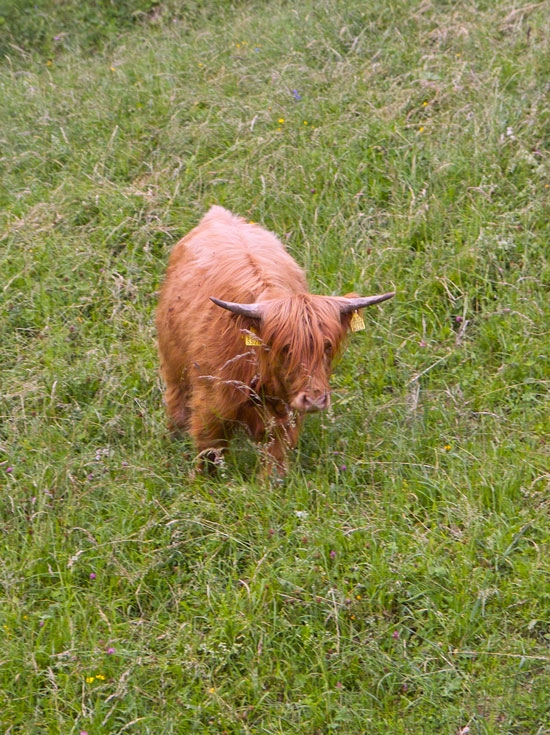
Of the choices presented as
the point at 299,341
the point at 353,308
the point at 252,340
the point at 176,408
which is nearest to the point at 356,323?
the point at 353,308

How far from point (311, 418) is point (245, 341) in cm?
87

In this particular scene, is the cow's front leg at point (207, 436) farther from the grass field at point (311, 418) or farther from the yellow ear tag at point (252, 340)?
the yellow ear tag at point (252, 340)

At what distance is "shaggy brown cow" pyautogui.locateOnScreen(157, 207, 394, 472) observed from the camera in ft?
17.0

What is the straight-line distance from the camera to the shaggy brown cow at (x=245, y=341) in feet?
17.0

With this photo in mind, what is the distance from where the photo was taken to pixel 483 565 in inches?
184

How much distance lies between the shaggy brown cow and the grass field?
0.85 feet

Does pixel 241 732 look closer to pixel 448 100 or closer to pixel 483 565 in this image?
pixel 483 565

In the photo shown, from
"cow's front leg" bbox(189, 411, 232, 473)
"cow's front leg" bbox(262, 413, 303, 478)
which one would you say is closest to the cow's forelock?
"cow's front leg" bbox(262, 413, 303, 478)

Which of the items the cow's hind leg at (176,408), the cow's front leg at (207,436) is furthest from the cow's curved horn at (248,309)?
the cow's hind leg at (176,408)

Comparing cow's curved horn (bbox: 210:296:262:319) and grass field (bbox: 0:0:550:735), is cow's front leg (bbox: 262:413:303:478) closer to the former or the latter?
grass field (bbox: 0:0:550:735)

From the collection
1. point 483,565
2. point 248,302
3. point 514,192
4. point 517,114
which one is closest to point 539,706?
point 483,565

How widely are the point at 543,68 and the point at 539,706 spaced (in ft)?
18.9

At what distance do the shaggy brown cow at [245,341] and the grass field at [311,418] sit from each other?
260 millimetres

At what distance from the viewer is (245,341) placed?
Result: 530cm
